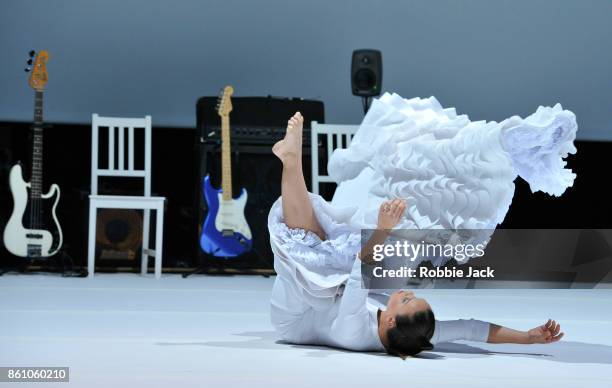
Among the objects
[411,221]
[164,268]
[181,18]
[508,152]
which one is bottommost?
[164,268]

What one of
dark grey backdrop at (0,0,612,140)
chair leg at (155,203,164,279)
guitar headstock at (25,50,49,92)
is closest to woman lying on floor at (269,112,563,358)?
chair leg at (155,203,164,279)

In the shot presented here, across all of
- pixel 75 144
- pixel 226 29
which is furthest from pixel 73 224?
pixel 226 29

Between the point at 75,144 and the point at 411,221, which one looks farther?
the point at 75,144

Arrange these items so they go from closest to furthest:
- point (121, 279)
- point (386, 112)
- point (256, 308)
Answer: point (386, 112)
point (256, 308)
point (121, 279)

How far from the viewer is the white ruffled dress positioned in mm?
2680

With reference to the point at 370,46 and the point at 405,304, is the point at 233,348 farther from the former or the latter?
the point at 370,46

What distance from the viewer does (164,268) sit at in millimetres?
6223

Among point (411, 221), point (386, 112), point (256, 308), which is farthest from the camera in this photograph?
point (256, 308)

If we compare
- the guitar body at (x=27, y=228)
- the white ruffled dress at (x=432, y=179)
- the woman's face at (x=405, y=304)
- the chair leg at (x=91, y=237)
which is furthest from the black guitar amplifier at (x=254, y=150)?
the woman's face at (x=405, y=304)

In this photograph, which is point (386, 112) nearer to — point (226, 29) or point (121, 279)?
point (121, 279)

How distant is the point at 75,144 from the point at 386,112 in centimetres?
328

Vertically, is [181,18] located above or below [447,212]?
above

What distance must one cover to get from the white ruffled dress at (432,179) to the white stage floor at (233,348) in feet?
0.90

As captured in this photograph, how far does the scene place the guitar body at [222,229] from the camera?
580 centimetres
